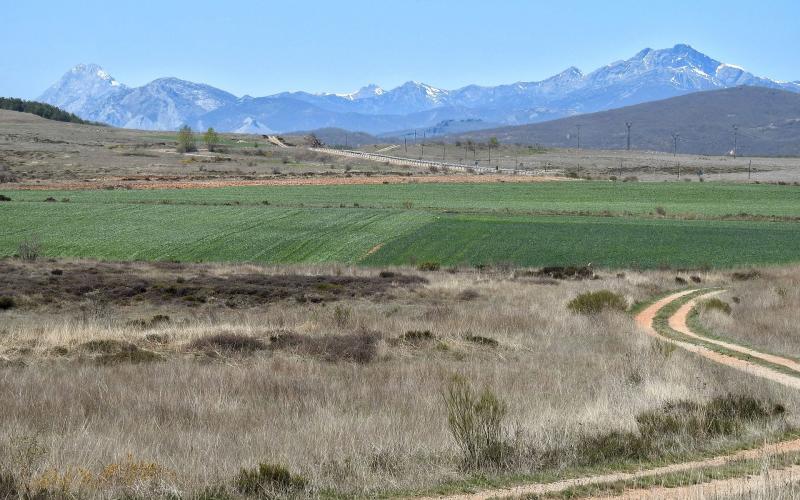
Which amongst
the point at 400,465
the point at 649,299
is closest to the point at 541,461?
the point at 400,465

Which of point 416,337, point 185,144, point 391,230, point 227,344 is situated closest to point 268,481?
point 227,344

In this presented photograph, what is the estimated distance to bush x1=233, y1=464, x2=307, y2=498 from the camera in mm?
9242

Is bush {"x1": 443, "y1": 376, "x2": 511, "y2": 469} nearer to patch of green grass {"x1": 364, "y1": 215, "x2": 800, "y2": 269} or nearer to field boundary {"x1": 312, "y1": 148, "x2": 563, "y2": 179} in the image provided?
patch of green grass {"x1": 364, "y1": 215, "x2": 800, "y2": 269}

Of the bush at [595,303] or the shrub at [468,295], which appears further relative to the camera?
the shrub at [468,295]

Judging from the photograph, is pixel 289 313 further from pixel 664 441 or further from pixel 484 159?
pixel 484 159

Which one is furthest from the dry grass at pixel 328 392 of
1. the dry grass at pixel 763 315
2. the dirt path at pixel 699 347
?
the dry grass at pixel 763 315

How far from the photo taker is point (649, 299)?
106ft

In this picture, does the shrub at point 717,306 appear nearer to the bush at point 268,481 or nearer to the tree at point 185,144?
the bush at point 268,481

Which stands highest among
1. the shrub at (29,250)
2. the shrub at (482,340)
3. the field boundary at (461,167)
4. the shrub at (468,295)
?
the field boundary at (461,167)

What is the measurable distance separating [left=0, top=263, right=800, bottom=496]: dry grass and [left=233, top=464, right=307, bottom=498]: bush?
23 cm

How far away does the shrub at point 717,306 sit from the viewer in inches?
1101

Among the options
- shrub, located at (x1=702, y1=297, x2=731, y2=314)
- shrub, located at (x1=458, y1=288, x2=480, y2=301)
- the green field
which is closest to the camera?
shrub, located at (x1=702, y1=297, x2=731, y2=314)

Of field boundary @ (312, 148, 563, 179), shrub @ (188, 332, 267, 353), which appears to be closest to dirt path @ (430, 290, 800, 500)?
shrub @ (188, 332, 267, 353)

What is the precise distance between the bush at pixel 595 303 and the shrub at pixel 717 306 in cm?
270
